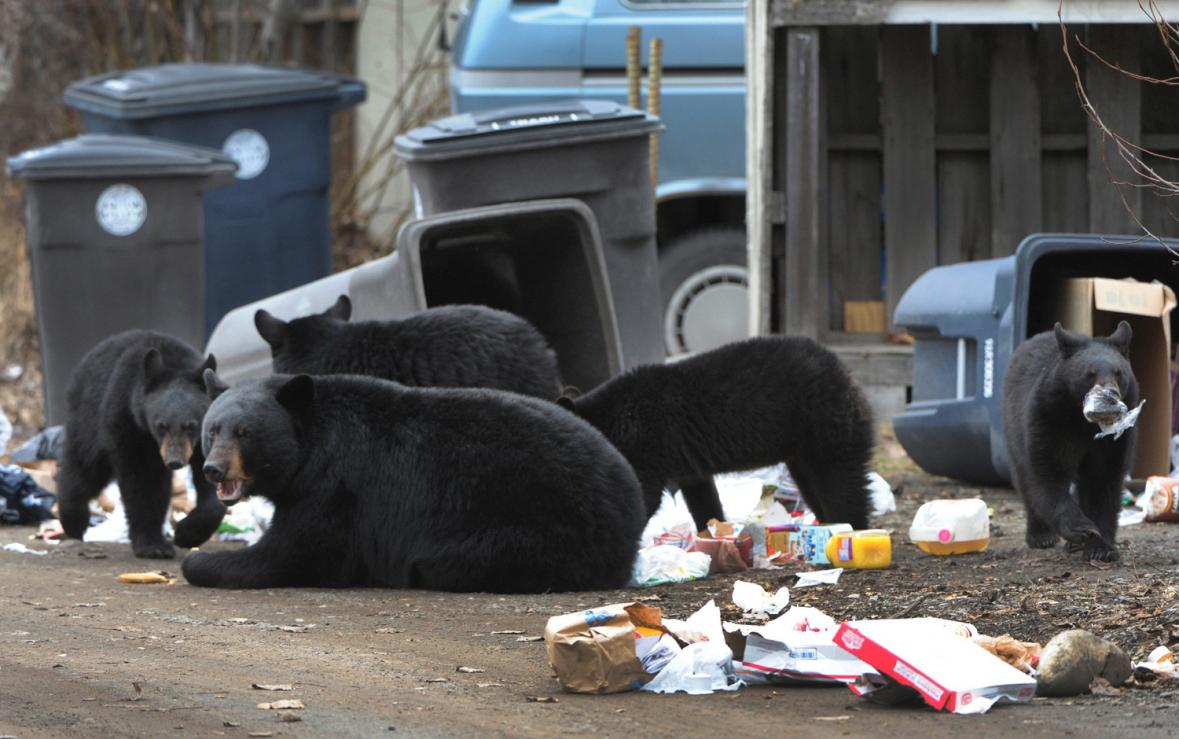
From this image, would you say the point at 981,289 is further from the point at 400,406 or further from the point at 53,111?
the point at 53,111

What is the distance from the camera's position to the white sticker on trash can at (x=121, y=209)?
9.74 meters

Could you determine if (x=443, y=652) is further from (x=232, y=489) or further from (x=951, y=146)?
(x=951, y=146)

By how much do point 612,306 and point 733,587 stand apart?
3.06 meters

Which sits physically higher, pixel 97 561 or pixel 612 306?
pixel 612 306

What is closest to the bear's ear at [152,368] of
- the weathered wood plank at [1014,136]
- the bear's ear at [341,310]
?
the bear's ear at [341,310]

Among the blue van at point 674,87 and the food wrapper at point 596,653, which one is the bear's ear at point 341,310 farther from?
the food wrapper at point 596,653

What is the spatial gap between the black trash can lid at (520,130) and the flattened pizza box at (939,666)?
4.80m

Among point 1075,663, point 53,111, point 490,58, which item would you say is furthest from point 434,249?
point 53,111

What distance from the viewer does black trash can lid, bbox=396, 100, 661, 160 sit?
8312 mm

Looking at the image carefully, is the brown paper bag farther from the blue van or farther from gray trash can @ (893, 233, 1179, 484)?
the blue van

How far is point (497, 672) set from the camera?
420 cm

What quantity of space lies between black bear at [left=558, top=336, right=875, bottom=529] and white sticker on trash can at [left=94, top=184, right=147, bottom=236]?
14.0 ft

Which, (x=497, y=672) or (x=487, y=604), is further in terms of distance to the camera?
(x=487, y=604)

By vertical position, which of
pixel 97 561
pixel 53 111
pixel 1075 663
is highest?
pixel 53 111
